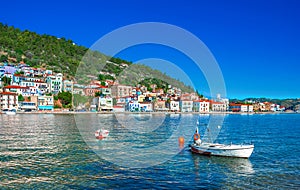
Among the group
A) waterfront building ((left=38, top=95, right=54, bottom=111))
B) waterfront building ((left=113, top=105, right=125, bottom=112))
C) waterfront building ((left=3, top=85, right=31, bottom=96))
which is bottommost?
waterfront building ((left=113, top=105, right=125, bottom=112))

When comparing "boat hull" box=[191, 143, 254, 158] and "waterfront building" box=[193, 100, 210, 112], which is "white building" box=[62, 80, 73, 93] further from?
"boat hull" box=[191, 143, 254, 158]

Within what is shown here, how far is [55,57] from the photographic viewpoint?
163m

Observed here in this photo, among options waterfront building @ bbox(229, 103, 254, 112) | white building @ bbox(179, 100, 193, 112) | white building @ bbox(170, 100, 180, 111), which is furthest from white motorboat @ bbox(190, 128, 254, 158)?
waterfront building @ bbox(229, 103, 254, 112)

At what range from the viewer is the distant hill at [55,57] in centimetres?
14150

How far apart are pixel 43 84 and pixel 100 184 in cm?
10109

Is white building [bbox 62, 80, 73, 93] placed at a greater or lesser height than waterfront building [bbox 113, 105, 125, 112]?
greater

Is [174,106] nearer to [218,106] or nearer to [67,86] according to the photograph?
[218,106]

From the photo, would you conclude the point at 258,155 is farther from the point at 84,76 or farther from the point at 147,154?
the point at 84,76

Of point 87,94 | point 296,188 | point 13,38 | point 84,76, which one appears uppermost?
point 13,38

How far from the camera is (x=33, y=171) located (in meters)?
17.8

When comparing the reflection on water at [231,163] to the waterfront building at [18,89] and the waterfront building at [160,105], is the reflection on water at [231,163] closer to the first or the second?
the waterfront building at [18,89]

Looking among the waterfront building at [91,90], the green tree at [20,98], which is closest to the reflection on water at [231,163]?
the green tree at [20,98]

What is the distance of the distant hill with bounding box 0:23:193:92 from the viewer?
14150cm

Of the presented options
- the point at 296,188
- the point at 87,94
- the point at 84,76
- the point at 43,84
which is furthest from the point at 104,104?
the point at 296,188
